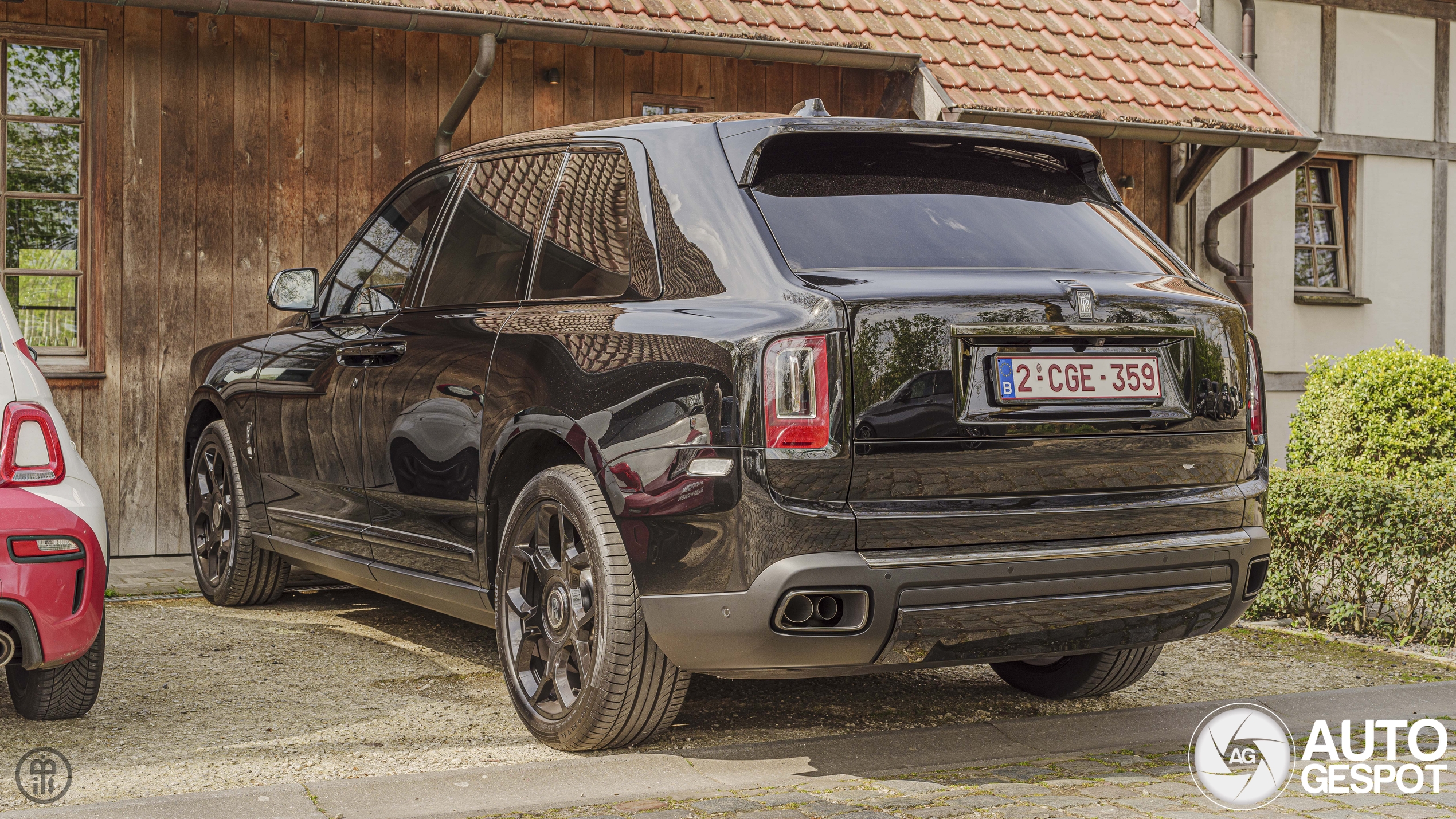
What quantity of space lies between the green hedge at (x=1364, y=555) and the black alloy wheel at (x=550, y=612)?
3594 millimetres

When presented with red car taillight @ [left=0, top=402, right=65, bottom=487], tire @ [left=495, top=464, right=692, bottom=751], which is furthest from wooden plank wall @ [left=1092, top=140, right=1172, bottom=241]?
red car taillight @ [left=0, top=402, right=65, bottom=487]

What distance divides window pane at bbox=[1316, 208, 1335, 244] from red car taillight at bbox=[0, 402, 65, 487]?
11.2m

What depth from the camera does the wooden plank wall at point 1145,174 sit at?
36.7 ft

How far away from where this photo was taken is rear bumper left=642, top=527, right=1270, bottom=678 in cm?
349

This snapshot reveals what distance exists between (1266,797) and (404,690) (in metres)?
2.74

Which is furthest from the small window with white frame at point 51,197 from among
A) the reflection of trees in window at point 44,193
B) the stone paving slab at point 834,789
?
the stone paving slab at point 834,789

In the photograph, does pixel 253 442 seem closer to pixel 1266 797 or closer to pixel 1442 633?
pixel 1266 797

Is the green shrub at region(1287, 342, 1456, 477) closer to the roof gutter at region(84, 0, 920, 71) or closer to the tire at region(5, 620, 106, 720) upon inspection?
the roof gutter at region(84, 0, 920, 71)

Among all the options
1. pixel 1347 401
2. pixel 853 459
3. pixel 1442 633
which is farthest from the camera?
pixel 1347 401

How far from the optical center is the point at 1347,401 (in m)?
10.0

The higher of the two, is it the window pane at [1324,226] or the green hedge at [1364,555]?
the window pane at [1324,226]

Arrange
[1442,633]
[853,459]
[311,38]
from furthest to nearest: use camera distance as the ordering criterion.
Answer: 1. [311,38]
2. [1442,633]
3. [853,459]

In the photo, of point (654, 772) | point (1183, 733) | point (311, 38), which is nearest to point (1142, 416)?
point (1183, 733)

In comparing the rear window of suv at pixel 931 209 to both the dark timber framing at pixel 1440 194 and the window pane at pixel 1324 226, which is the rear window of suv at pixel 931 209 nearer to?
the window pane at pixel 1324 226
